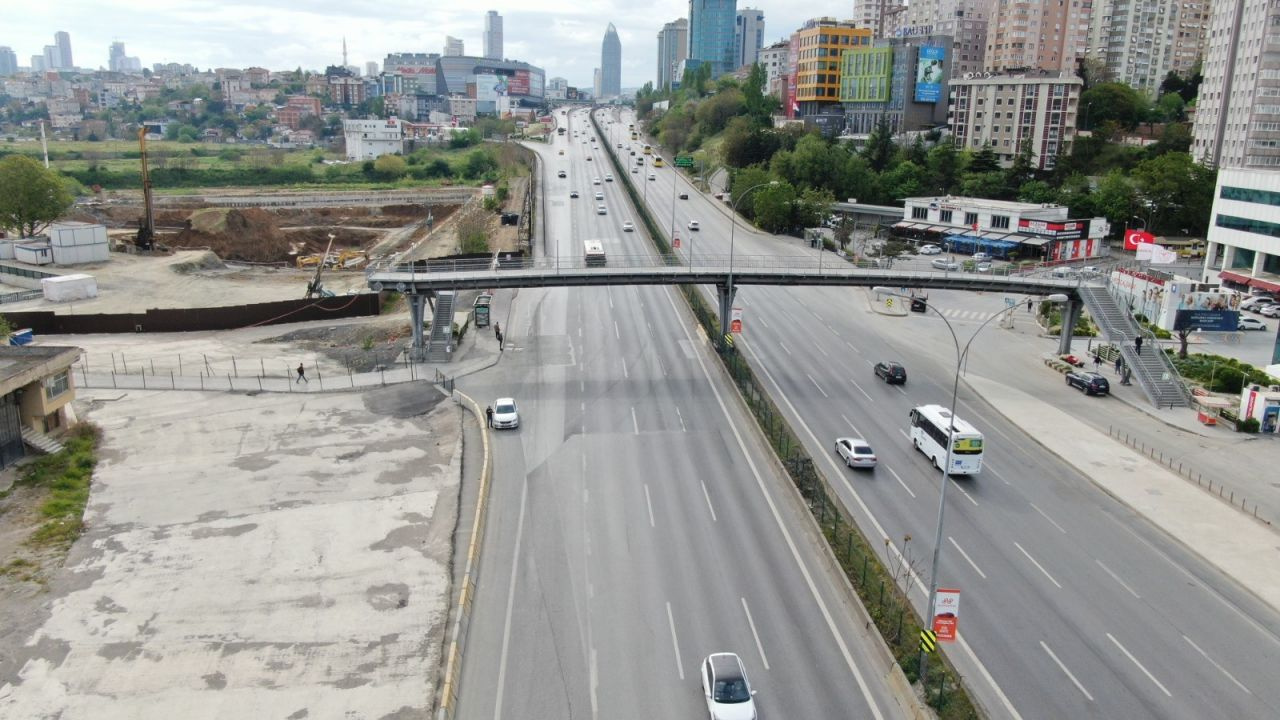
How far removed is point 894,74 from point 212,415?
130621 millimetres

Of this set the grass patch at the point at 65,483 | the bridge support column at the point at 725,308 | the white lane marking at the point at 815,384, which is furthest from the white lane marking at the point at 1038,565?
the grass patch at the point at 65,483

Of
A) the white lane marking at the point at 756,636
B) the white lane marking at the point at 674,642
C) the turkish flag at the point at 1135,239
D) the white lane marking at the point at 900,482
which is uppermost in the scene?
the turkish flag at the point at 1135,239

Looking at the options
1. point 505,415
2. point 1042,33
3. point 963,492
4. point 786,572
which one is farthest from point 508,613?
point 1042,33

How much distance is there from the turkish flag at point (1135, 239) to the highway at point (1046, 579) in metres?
55.3

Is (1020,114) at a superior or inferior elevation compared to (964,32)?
inferior

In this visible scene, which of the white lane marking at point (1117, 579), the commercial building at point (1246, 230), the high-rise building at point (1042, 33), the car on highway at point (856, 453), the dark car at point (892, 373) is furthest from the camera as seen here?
the high-rise building at point (1042, 33)

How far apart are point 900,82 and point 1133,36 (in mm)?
55265

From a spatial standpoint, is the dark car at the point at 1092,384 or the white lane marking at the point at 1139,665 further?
the dark car at the point at 1092,384

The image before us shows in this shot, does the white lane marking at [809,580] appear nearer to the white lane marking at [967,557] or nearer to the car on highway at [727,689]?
the car on highway at [727,689]

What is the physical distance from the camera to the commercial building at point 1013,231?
92938mm

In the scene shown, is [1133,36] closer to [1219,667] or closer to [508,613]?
[1219,667]

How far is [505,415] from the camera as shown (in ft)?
141

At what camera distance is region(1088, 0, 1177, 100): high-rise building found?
551 feet

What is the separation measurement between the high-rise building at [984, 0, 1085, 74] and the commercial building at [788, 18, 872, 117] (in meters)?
22.9
